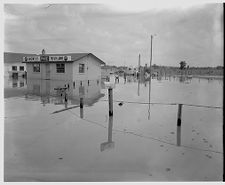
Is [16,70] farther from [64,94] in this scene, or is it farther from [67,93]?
[64,94]

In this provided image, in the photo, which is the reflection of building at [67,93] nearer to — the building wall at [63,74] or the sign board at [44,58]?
the building wall at [63,74]

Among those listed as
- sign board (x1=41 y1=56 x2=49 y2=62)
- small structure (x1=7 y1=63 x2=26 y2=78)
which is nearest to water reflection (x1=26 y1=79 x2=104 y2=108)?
sign board (x1=41 y1=56 x2=49 y2=62)

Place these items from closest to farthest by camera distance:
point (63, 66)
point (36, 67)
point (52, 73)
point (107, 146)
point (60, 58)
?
point (107, 146) < point (60, 58) < point (63, 66) < point (52, 73) < point (36, 67)

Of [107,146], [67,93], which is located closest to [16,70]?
[67,93]

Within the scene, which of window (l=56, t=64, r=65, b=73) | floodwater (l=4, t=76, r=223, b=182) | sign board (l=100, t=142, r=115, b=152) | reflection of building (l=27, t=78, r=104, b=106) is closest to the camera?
floodwater (l=4, t=76, r=223, b=182)

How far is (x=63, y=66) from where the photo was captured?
15211mm

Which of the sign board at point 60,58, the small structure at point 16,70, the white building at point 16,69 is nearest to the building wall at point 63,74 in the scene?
the sign board at point 60,58

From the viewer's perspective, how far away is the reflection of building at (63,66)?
1495cm

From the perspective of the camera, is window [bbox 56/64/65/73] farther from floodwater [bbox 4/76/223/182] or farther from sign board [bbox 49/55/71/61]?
floodwater [bbox 4/76/223/182]

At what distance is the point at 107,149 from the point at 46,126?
5.69 feet

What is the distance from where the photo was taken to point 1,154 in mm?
2945

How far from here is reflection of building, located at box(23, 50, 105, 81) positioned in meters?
15.0

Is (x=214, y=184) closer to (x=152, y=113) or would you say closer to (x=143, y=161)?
(x=143, y=161)

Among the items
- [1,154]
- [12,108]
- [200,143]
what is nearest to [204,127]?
[200,143]
